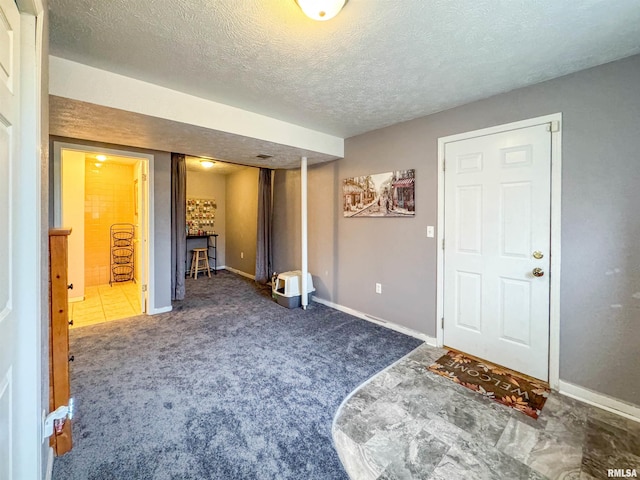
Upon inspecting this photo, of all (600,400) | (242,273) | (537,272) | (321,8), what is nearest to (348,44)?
(321,8)

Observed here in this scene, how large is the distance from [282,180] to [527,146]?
3663 millimetres

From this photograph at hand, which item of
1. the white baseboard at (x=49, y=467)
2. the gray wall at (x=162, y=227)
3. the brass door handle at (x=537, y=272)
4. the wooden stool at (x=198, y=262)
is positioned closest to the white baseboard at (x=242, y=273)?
the wooden stool at (x=198, y=262)

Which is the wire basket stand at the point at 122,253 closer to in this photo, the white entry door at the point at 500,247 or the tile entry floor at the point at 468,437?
the tile entry floor at the point at 468,437

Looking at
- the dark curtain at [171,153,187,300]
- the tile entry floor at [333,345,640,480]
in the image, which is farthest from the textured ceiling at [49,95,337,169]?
the tile entry floor at [333,345,640,480]

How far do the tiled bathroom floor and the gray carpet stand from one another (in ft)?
1.12

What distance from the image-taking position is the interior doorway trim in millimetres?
3023

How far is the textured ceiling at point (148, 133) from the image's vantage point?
2133 mm

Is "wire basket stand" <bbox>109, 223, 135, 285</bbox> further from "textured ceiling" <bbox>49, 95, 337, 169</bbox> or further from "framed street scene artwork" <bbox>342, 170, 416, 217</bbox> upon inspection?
"framed street scene artwork" <bbox>342, 170, 416, 217</bbox>

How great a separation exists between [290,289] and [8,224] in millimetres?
3194

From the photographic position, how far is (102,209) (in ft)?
16.6

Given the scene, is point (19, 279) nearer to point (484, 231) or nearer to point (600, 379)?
point (484, 231)

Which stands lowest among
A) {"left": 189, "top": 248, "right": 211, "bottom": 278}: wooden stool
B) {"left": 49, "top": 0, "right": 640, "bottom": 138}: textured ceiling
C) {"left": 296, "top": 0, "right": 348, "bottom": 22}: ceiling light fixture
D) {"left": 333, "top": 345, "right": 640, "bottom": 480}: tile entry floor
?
{"left": 333, "top": 345, "right": 640, "bottom": 480}: tile entry floor

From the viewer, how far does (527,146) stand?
2.21 m

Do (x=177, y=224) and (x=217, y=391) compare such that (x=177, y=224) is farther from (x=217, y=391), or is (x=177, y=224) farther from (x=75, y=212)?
(x=217, y=391)
